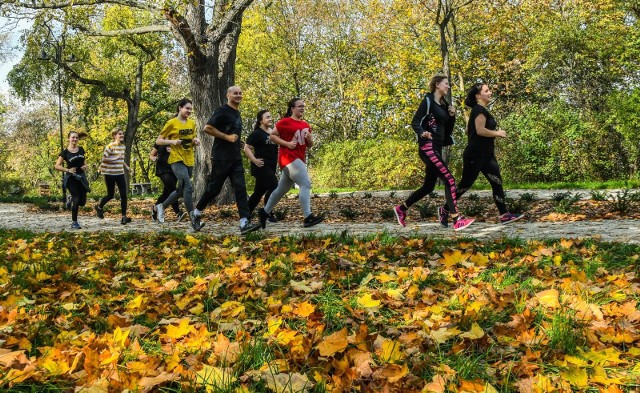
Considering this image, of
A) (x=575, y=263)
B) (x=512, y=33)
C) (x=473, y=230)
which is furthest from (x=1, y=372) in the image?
(x=512, y=33)

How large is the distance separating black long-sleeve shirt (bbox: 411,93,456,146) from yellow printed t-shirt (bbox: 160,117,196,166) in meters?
3.96

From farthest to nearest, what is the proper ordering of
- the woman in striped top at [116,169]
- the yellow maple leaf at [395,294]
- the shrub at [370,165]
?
the shrub at [370,165] < the woman in striped top at [116,169] < the yellow maple leaf at [395,294]

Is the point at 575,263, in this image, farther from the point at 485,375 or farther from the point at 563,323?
the point at 485,375

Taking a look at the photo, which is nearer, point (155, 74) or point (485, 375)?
point (485, 375)

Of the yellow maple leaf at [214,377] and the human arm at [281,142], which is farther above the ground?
the human arm at [281,142]

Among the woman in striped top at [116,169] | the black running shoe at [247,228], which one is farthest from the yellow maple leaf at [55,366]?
the woman in striped top at [116,169]

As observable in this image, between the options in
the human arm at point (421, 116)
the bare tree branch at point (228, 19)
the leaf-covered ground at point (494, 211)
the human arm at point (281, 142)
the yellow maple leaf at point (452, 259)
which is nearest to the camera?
the yellow maple leaf at point (452, 259)

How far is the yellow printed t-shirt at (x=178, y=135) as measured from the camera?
8789 mm

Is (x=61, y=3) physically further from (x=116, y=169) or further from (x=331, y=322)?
(x=331, y=322)

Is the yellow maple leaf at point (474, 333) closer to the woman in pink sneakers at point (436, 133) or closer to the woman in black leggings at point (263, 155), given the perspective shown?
the woman in pink sneakers at point (436, 133)

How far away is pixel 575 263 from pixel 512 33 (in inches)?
800

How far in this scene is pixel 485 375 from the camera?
2043mm

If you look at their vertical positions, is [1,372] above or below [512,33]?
below

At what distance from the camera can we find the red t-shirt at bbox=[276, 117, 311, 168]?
7645mm
